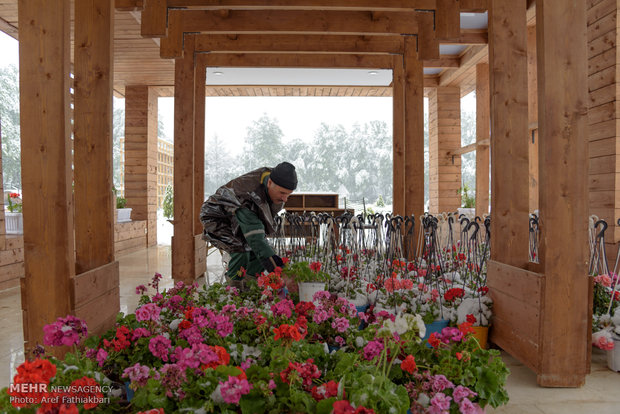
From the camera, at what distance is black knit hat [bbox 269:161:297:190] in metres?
2.89

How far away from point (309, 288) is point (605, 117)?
11.7ft

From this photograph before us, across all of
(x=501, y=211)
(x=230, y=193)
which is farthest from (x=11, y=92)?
(x=501, y=211)

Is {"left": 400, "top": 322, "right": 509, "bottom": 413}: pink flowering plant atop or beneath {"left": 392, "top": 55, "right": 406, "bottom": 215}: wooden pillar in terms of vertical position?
beneath

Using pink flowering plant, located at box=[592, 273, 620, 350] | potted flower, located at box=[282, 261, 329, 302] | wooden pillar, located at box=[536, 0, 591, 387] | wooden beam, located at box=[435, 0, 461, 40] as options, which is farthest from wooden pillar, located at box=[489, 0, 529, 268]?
wooden beam, located at box=[435, 0, 461, 40]

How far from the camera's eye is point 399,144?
16.7ft

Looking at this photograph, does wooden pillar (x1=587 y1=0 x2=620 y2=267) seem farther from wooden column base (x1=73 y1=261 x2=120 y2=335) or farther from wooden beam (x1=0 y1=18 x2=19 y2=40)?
wooden beam (x1=0 y1=18 x2=19 y2=40)

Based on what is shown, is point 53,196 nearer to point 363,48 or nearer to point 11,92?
point 363,48

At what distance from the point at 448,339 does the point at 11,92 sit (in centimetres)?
1637

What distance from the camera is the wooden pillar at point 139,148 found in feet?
29.0

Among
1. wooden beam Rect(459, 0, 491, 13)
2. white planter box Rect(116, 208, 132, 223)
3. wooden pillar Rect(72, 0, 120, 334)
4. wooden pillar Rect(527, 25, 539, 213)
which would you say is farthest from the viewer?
white planter box Rect(116, 208, 132, 223)

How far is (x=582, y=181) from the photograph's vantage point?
2.17 m

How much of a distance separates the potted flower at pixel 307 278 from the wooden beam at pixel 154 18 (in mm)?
2630

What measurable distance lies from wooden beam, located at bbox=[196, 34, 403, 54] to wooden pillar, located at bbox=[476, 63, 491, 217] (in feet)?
10.2

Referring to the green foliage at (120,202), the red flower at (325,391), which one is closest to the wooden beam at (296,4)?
the red flower at (325,391)
